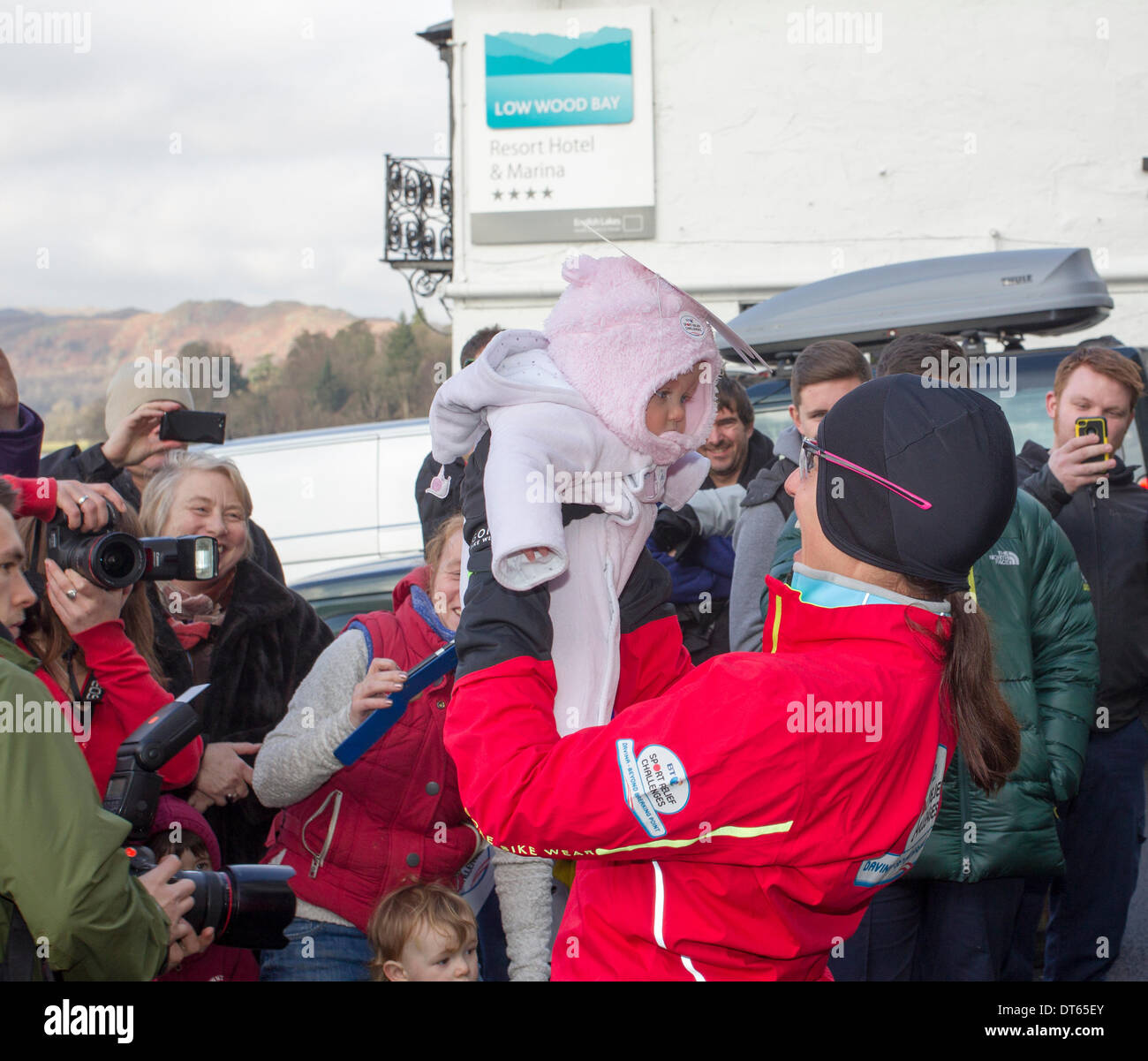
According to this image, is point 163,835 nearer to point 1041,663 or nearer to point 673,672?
point 673,672

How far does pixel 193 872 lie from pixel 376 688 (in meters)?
0.58

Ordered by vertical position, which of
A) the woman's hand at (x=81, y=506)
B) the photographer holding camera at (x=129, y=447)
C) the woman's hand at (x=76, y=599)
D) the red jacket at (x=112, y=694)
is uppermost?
the photographer holding camera at (x=129, y=447)

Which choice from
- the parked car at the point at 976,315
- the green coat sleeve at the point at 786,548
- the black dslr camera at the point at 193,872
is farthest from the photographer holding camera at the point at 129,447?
the parked car at the point at 976,315

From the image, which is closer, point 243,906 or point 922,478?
point 922,478

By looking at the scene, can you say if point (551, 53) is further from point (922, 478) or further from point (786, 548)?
point (922, 478)

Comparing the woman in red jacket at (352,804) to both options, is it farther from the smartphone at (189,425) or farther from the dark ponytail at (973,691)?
the dark ponytail at (973,691)

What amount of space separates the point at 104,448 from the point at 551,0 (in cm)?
1111

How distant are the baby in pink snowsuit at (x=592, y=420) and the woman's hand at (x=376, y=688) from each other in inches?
37.8

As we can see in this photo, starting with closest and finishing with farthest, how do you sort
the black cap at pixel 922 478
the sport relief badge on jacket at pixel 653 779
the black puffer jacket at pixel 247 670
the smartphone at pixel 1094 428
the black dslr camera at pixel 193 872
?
the sport relief badge on jacket at pixel 653 779 → the black cap at pixel 922 478 → the black dslr camera at pixel 193 872 → the black puffer jacket at pixel 247 670 → the smartphone at pixel 1094 428

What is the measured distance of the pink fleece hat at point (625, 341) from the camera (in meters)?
1.98

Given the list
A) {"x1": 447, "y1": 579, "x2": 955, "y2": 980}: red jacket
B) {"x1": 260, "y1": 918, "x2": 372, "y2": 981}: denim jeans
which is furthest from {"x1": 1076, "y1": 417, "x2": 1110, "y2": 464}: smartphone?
{"x1": 260, "y1": 918, "x2": 372, "y2": 981}: denim jeans

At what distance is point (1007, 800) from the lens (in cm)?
325

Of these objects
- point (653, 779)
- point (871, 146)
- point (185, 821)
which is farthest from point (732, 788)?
point (871, 146)

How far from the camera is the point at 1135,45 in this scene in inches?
517
